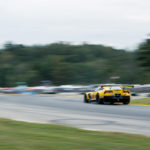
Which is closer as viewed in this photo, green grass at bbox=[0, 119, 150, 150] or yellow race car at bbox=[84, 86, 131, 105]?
green grass at bbox=[0, 119, 150, 150]

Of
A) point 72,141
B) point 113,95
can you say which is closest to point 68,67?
point 113,95

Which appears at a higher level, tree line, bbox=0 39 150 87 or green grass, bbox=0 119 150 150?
tree line, bbox=0 39 150 87

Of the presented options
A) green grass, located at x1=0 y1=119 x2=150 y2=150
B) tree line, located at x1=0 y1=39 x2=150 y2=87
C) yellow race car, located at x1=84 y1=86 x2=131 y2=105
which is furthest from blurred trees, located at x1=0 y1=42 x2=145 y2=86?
green grass, located at x1=0 y1=119 x2=150 y2=150

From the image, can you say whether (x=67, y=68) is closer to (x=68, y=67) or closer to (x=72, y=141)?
(x=68, y=67)

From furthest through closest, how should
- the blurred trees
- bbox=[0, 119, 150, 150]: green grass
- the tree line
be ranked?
the blurred trees
the tree line
bbox=[0, 119, 150, 150]: green grass

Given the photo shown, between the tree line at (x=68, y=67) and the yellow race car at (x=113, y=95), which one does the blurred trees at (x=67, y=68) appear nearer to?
the tree line at (x=68, y=67)

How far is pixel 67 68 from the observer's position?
86.6 metres

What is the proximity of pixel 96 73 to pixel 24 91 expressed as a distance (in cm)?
4150

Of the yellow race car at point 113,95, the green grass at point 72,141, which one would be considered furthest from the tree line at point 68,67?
the green grass at point 72,141

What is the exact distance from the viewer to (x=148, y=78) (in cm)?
7038

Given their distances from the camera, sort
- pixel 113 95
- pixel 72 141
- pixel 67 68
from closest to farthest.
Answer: pixel 72 141 < pixel 113 95 < pixel 67 68

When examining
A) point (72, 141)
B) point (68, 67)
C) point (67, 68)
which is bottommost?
point (72, 141)

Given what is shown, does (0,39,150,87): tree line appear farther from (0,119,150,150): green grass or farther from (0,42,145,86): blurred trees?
(0,119,150,150): green grass

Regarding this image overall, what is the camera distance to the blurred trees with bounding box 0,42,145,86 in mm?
73250
